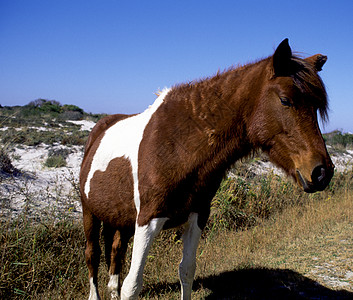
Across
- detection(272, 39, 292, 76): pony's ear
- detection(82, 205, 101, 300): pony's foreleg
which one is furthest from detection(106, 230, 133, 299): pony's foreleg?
detection(272, 39, 292, 76): pony's ear

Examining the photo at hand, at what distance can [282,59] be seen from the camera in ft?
6.87

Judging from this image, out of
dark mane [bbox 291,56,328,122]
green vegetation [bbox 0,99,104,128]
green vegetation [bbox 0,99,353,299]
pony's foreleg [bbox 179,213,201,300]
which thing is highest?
green vegetation [bbox 0,99,104,128]

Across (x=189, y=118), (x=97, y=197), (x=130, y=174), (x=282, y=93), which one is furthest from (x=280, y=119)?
(x=97, y=197)

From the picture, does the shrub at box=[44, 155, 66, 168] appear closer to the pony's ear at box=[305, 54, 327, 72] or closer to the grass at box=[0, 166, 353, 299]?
the grass at box=[0, 166, 353, 299]

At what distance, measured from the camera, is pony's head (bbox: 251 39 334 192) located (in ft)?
6.44

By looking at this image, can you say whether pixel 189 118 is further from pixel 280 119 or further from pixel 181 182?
pixel 280 119

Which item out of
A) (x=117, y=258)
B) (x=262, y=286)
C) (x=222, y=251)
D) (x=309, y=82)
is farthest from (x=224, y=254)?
(x=309, y=82)

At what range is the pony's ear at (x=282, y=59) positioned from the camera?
205 cm

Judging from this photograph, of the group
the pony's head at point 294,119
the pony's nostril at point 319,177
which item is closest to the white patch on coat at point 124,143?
the pony's head at point 294,119

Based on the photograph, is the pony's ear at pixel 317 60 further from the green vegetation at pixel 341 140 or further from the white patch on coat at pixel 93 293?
the green vegetation at pixel 341 140

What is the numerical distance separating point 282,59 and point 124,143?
1602mm

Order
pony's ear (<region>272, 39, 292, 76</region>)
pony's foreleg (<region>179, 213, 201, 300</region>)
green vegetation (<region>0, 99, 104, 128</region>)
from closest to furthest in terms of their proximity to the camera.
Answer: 1. pony's ear (<region>272, 39, 292, 76</region>)
2. pony's foreleg (<region>179, 213, 201, 300</region>)
3. green vegetation (<region>0, 99, 104, 128</region>)

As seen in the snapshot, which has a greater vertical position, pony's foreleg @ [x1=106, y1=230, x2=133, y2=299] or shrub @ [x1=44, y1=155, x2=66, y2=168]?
shrub @ [x1=44, y1=155, x2=66, y2=168]

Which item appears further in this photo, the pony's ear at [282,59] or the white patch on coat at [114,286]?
the white patch on coat at [114,286]
